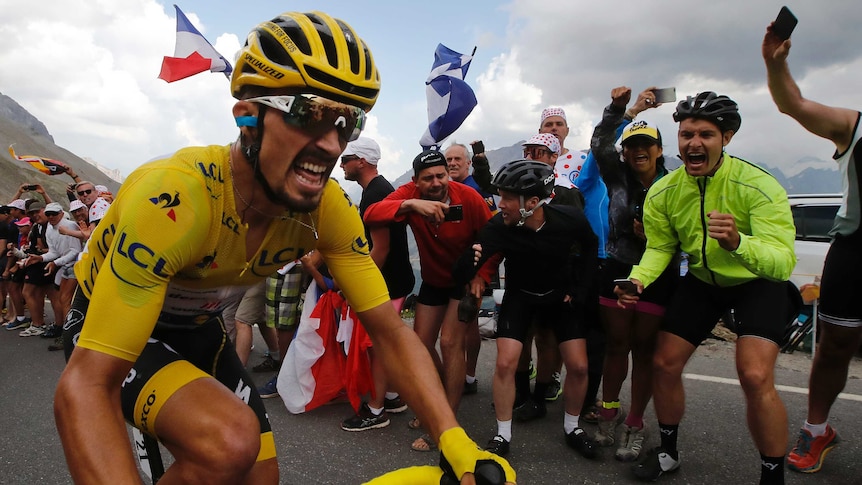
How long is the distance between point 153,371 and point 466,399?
3.38 meters

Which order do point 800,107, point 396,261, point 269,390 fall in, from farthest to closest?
point 269,390 < point 396,261 < point 800,107

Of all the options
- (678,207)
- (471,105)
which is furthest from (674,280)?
(471,105)

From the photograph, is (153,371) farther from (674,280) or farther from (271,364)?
(271,364)

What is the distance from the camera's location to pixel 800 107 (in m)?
2.88

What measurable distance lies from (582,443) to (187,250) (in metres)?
2.94

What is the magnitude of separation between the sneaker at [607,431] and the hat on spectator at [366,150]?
2.88 m

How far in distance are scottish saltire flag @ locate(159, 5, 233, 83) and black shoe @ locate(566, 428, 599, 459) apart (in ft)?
18.9

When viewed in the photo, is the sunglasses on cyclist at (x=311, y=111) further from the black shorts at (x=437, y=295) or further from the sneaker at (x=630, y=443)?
the sneaker at (x=630, y=443)

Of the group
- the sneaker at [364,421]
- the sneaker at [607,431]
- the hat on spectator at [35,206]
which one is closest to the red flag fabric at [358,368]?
the sneaker at [364,421]

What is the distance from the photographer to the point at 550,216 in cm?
383

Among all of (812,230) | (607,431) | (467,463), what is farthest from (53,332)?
(812,230)

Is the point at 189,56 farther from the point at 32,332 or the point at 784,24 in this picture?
the point at 784,24

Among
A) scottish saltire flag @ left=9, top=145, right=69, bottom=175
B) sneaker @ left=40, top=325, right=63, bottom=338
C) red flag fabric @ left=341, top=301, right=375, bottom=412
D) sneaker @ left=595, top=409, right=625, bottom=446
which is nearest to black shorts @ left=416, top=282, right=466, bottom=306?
red flag fabric @ left=341, top=301, right=375, bottom=412

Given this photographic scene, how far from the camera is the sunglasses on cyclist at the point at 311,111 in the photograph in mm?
1627
